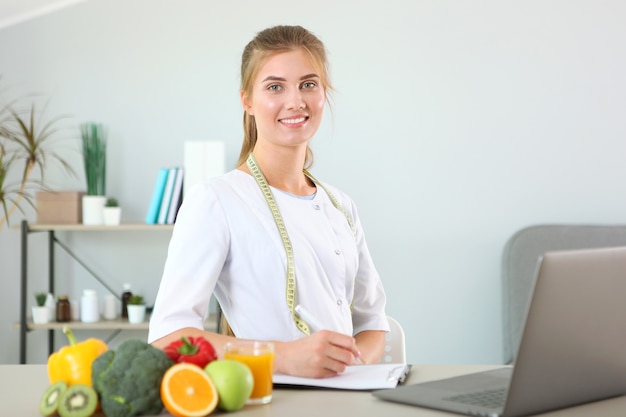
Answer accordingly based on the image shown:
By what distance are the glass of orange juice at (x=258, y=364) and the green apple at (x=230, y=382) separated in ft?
0.15

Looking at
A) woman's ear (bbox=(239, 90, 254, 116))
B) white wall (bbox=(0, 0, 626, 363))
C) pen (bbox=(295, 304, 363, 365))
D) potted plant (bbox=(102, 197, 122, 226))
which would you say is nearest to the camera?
pen (bbox=(295, 304, 363, 365))

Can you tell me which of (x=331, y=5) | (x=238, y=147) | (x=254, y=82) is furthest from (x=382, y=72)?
(x=254, y=82)

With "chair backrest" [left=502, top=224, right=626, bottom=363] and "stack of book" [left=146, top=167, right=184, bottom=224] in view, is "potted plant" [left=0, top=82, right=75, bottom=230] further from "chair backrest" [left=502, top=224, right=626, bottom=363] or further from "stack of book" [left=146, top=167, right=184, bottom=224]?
"chair backrest" [left=502, top=224, right=626, bottom=363]

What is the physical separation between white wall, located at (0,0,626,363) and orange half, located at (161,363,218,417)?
3074 millimetres

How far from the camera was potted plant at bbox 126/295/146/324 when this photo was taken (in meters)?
4.08

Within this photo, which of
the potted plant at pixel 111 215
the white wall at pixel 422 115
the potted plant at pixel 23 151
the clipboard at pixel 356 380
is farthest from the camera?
the potted plant at pixel 23 151

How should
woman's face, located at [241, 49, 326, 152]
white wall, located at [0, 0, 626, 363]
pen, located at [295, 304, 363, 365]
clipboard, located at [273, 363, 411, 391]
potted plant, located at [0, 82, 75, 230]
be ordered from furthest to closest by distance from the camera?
potted plant, located at [0, 82, 75, 230] → white wall, located at [0, 0, 626, 363] → woman's face, located at [241, 49, 326, 152] → pen, located at [295, 304, 363, 365] → clipboard, located at [273, 363, 411, 391]

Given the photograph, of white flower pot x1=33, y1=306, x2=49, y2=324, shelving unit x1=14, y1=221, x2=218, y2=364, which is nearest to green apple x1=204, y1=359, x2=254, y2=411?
shelving unit x1=14, y1=221, x2=218, y2=364

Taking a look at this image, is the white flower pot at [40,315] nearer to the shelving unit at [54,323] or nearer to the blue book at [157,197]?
the shelving unit at [54,323]

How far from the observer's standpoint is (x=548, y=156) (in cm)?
433

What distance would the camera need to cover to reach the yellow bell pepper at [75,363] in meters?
1.33

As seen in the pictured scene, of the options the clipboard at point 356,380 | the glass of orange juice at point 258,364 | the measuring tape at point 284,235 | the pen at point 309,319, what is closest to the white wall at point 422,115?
the measuring tape at point 284,235

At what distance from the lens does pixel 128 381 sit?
1275 mm

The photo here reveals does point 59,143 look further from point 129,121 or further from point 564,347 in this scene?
point 564,347
